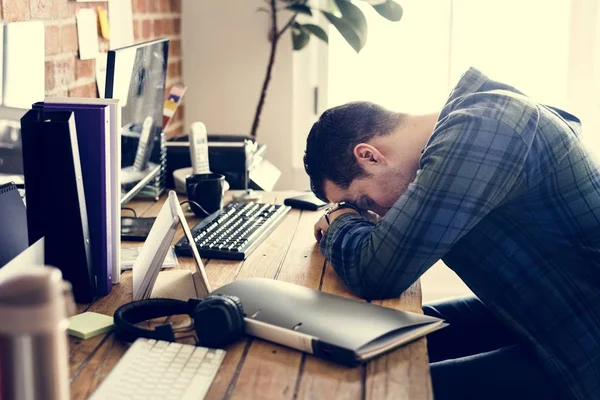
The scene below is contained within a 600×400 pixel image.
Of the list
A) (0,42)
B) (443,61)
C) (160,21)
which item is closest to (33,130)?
(0,42)

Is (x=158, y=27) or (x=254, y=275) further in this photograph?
(x=158, y=27)

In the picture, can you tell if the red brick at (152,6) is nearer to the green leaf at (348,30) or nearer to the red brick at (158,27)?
the red brick at (158,27)

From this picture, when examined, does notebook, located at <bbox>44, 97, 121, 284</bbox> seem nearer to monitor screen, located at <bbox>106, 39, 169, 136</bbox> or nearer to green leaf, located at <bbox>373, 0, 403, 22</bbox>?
monitor screen, located at <bbox>106, 39, 169, 136</bbox>

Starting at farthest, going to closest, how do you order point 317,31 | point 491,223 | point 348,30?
point 317,31 < point 348,30 < point 491,223

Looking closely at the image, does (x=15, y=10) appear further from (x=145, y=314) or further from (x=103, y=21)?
(x=145, y=314)

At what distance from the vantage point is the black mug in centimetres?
198

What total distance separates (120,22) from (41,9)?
622 mm

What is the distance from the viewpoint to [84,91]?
2148 mm

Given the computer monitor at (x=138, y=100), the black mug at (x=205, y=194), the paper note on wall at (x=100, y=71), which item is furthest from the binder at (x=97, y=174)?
the paper note on wall at (x=100, y=71)

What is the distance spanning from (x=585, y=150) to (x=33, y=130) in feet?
3.28

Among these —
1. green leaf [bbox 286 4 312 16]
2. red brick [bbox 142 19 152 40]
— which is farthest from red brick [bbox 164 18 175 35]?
green leaf [bbox 286 4 312 16]

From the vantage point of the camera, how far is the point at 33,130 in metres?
1.24

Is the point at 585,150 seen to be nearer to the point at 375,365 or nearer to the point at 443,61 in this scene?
the point at 375,365

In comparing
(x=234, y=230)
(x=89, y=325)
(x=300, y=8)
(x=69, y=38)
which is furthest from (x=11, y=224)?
(x=300, y=8)
